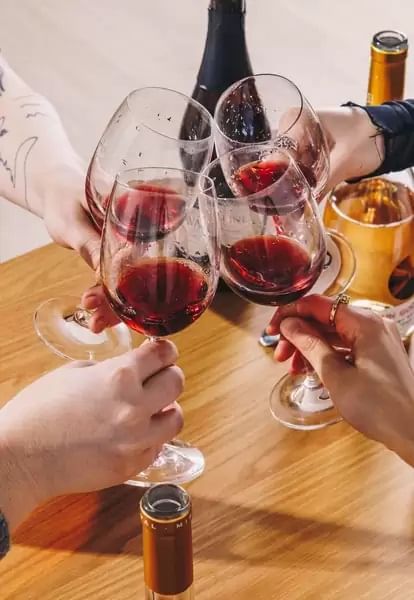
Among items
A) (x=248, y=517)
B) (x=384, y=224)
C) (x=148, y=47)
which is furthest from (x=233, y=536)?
(x=148, y=47)

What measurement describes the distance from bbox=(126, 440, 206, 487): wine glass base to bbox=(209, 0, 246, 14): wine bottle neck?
1.83ft

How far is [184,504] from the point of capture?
778 mm

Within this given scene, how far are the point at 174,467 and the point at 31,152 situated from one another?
51 cm

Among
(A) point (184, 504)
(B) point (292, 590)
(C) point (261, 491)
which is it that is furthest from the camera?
(C) point (261, 491)

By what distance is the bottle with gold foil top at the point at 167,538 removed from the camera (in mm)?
761

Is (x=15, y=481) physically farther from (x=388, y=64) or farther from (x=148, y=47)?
(x=148, y=47)

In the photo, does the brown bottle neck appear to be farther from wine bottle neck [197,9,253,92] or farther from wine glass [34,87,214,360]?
wine bottle neck [197,9,253,92]

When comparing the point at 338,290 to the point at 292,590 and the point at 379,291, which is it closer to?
the point at 379,291

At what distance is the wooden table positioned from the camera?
0.98 metres

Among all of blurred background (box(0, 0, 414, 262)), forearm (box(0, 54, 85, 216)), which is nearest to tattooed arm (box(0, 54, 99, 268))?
forearm (box(0, 54, 85, 216))

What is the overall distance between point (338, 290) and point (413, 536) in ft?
1.07

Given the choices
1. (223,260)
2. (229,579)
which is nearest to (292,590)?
(229,579)

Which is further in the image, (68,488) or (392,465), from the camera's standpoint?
(392,465)

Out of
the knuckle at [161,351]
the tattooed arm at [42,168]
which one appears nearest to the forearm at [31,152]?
the tattooed arm at [42,168]
